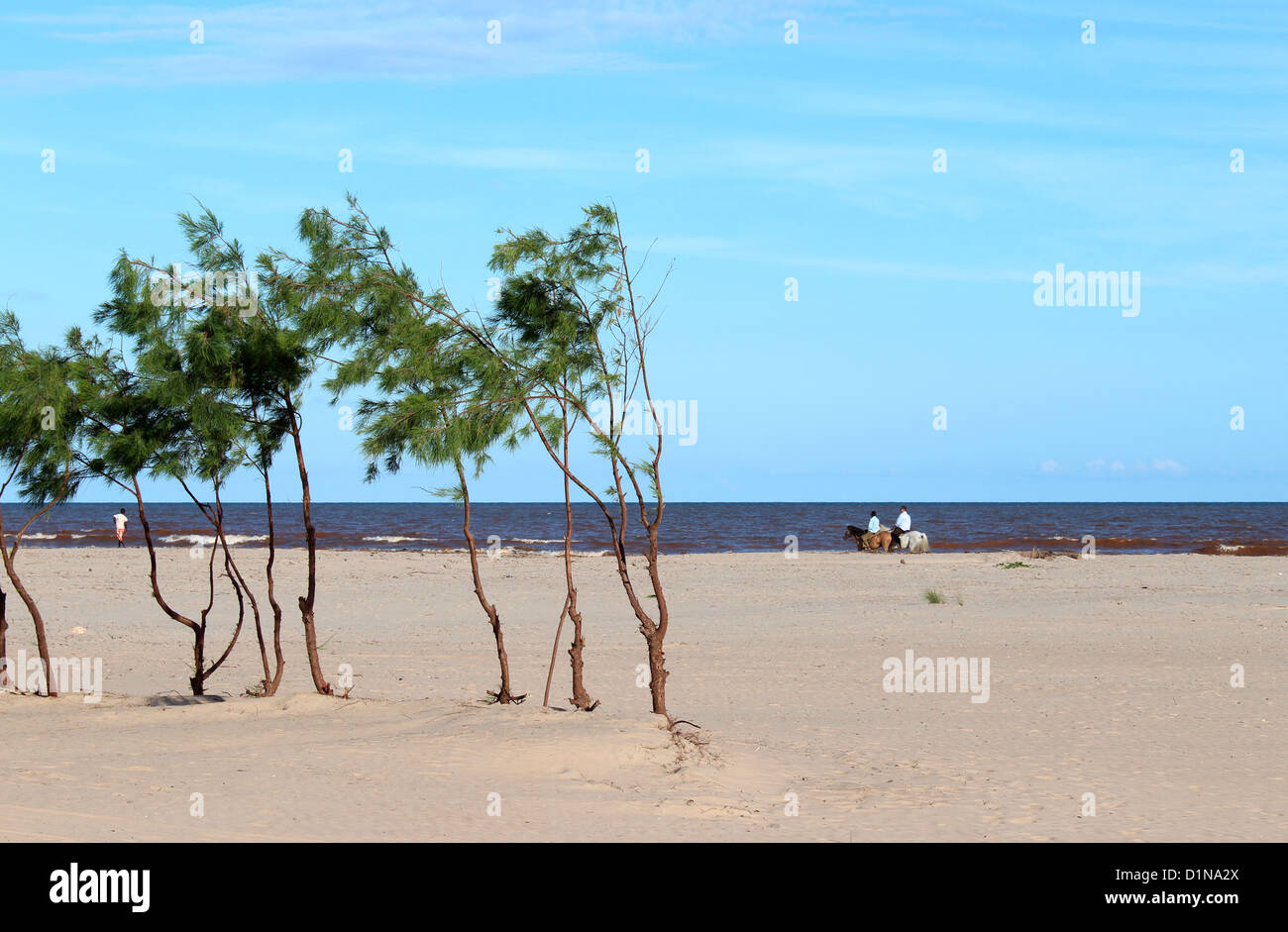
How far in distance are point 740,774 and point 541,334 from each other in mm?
4853

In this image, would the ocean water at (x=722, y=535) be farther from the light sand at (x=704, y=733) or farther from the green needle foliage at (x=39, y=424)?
the green needle foliage at (x=39, y=424)

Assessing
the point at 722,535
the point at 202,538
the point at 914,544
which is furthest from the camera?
the point at 722,535

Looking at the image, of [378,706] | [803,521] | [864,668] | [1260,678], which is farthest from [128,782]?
[803,521]

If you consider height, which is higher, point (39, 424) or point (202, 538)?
point (39, 424)

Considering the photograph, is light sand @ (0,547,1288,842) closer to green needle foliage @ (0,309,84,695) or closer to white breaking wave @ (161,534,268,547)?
green needle foliage @ (0,309,84,695)

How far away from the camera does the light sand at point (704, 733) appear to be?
892 cm

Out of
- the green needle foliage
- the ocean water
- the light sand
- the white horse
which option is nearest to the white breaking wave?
the ocean water

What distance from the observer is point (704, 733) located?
12.5 meters

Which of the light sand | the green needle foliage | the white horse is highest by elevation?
the green needle foliage

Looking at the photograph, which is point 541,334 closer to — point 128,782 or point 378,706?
point 378,706

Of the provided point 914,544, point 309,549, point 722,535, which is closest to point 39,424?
point 309,549

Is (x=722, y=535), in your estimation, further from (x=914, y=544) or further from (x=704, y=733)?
(x=704, y=733)

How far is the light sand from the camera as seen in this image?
892 centimetres
